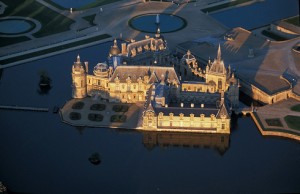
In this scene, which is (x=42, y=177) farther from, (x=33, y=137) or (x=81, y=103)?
(x=81, y=103)

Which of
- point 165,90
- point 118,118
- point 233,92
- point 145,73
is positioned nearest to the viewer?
point 118,118

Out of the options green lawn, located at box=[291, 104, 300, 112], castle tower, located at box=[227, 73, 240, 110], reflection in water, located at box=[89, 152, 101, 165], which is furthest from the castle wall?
reflection in water, located at box=[89, 152, 101, 165]

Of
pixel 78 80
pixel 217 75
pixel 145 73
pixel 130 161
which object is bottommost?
pixel 130 161


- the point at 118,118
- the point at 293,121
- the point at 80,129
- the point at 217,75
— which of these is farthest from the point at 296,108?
the point at 80,129

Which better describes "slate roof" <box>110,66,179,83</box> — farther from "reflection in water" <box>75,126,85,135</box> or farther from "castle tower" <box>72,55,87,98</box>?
"reflection in water" <box>75,126,85,135</box>

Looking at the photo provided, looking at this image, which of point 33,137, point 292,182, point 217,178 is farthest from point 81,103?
point 292,182

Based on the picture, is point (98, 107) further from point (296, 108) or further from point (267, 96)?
point (296, 108)

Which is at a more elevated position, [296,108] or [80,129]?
[296,108]

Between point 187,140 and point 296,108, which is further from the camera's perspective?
point 296,108
